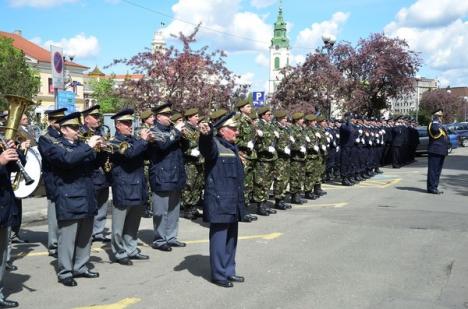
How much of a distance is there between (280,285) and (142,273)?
1.70 m

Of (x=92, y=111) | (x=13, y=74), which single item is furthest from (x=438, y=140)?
(x=13, y=74)

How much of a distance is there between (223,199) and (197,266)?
1.36m

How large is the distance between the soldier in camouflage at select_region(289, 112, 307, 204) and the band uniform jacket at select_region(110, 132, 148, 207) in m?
5.20

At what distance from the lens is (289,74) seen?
2531 cm

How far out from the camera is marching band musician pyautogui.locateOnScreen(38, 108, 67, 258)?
591 centimetres

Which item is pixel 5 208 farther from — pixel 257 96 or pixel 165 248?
pixel 257 96

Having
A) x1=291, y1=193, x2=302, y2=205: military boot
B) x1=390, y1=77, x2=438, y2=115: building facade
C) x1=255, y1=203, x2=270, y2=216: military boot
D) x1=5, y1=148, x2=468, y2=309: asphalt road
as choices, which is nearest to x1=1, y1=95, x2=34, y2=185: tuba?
x1=5, y1=148, x2=468, y2=309: asphalt road

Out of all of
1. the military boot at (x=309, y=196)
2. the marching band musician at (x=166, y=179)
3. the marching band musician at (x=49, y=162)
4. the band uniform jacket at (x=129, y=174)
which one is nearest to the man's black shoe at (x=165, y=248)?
the marching band musician at (x=166, y=179)

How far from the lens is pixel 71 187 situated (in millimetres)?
5930

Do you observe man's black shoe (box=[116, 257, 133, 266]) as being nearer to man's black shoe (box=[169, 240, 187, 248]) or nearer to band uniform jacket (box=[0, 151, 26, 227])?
man's black shoe (box=[169, 240, 187, 248])

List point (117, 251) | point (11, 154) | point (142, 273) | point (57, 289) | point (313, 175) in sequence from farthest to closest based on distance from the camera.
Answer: point (313, 175), point (117, 251), point (142, 273), point (57, 289), point (11, 154)

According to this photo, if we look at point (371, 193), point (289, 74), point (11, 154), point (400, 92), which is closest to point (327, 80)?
point (289, 74)

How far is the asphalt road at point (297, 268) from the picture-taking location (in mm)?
5527

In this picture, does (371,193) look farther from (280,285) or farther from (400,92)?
(400,92)
